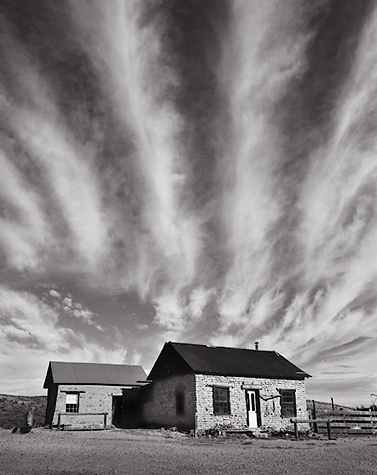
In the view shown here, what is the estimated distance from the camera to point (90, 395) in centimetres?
3819

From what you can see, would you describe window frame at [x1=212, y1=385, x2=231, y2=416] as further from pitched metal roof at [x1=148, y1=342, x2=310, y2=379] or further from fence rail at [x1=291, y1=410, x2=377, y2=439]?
fence rail at [x1=291, y1=410, x2=377, y2=439]

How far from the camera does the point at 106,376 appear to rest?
40812 millimetres

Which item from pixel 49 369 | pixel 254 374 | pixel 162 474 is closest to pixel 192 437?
pixel 254 374

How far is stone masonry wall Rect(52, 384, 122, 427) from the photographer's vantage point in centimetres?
3662

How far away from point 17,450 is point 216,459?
7.35 metres

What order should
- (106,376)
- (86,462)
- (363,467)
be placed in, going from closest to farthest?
(86,462) → (363,467) → (106,376)

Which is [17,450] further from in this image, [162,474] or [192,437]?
[192,437]

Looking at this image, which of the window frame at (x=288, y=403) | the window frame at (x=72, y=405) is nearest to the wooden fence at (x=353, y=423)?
the window frame at (x=288, y=403)

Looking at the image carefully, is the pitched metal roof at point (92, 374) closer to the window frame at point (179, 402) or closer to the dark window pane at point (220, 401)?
the window frame at point (179, 402)

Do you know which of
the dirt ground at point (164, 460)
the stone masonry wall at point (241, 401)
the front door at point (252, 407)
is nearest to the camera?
the dirt ground at point (164, 460)

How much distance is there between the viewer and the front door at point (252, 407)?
27.2 meters

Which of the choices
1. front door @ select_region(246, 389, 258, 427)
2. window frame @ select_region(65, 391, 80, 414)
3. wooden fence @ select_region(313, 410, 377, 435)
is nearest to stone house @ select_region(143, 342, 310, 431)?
front door @ select_region(246, 389, 258, 427)

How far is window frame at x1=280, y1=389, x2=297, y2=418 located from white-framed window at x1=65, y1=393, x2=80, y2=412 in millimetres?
18563

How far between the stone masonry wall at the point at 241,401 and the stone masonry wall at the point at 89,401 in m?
14.2
